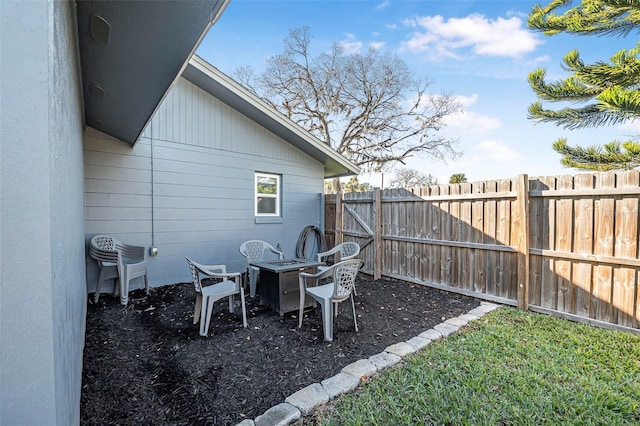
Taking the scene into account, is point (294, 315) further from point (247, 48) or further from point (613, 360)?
point (247, 48)

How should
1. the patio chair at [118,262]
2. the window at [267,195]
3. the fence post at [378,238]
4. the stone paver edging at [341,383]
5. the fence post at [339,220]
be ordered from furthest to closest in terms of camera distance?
the fence post at [339,220] < the window at [267,195] < the fence post at [378,238] < the patio chair at [118,262] < the stone paver edging at [341,383]

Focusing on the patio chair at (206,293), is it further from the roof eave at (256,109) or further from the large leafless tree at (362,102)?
Result: the large leafless tree at (362,102)

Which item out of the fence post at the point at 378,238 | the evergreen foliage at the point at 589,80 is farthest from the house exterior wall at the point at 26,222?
the evergreen foliage at the point at 589,80

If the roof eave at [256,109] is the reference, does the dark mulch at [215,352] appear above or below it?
below

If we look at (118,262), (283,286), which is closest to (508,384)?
(283,286)

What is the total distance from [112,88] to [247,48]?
Result: 861cm

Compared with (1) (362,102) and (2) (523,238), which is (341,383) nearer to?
(2) (523,238)

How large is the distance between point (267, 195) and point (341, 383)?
521 centimetres

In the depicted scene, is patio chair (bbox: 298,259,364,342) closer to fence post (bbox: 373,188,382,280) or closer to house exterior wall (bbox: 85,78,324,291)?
fence post (bbox: 373,188,382,280)

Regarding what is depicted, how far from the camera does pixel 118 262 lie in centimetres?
448

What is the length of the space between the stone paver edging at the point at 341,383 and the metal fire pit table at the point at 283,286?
1597 millimetres

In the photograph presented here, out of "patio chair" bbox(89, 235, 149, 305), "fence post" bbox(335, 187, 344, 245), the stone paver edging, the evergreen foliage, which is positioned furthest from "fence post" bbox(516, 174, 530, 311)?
"patio chair" bbox(89, 235, 149, 305)

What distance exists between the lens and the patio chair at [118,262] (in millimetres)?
4477

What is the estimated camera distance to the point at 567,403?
2.25 m
